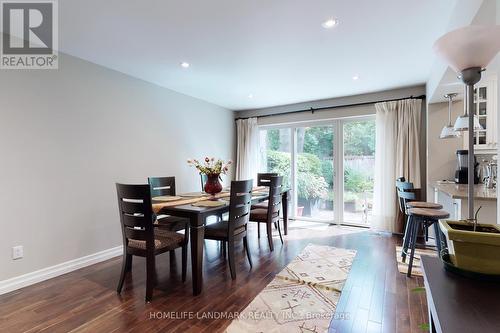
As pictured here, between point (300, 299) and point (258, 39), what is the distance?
7.95ft

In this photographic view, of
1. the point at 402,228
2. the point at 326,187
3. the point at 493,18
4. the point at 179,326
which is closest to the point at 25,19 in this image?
the point at 179,326

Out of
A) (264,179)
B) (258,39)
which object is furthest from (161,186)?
(258,39)

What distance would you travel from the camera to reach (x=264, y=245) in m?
3.59

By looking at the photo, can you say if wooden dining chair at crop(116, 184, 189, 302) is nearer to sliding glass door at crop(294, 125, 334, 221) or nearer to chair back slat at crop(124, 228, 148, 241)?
chair back slat at crop(124, 228, 148, 241)

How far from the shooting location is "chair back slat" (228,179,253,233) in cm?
247

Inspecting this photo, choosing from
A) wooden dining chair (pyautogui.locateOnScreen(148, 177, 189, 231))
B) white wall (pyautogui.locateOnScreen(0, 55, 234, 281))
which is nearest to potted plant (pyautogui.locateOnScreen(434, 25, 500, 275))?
wooden dining chair (pyautogui.locateOnScreen(148, 177, 189, 231))

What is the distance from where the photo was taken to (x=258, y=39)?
2.48m

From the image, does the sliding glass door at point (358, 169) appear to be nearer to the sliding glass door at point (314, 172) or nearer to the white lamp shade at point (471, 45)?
the sliding glass door at point (314, 172)

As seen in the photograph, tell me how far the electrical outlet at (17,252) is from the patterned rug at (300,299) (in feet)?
7.12

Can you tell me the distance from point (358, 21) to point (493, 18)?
92 centimetres

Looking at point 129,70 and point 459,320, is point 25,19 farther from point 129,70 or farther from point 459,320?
point 459,320

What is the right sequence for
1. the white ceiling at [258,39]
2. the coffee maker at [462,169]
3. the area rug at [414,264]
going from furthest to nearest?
1. the coffee maker at [462,169]
2. the area rug at [414,264]
3. the white ceiling at [258,39]

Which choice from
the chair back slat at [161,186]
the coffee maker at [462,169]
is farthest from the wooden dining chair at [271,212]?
the coffee maker at [462,169]

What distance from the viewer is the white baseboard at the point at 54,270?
237 centimetres
